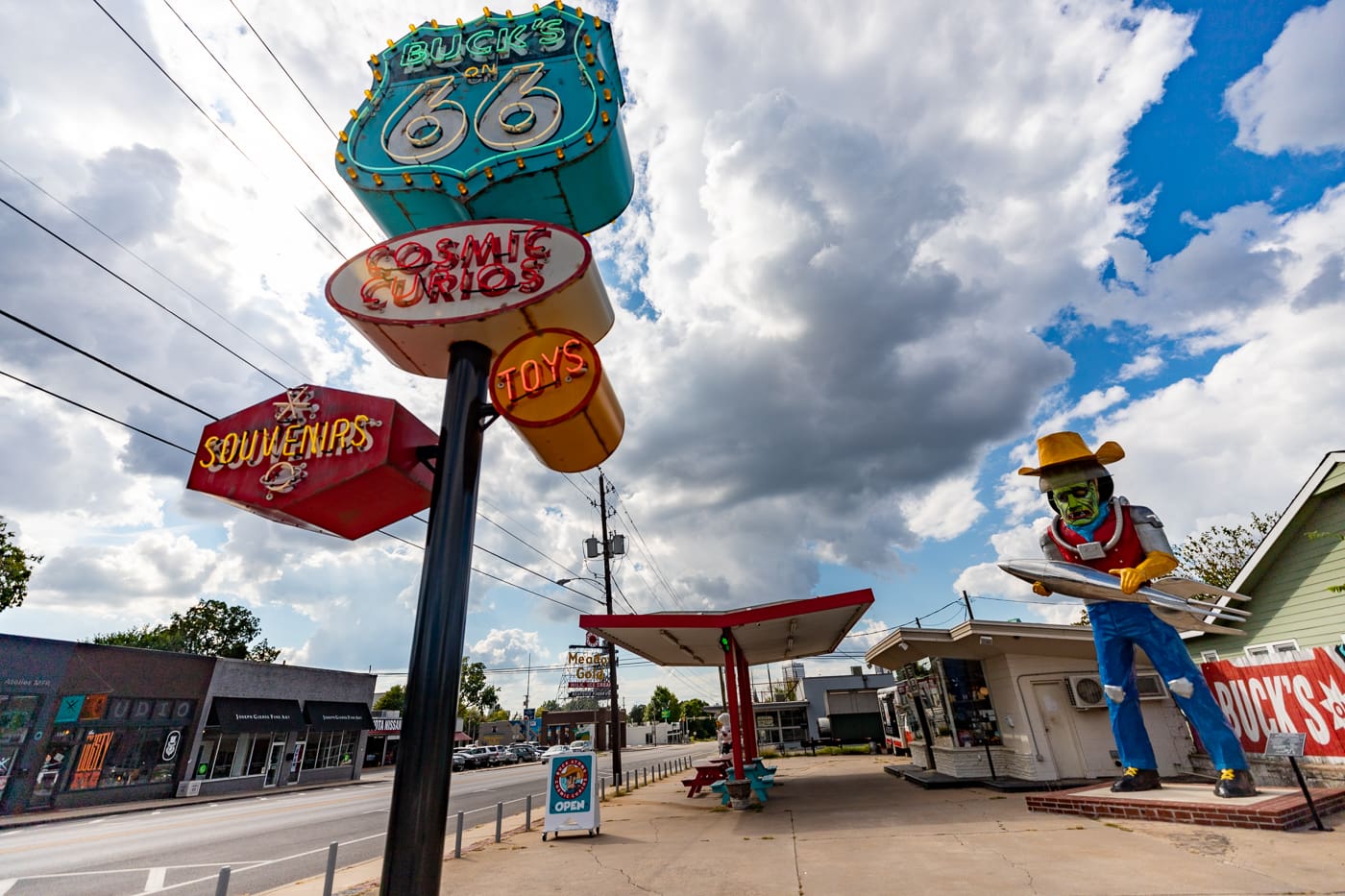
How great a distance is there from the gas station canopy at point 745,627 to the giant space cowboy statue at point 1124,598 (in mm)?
3927

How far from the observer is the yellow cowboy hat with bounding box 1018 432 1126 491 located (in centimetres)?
1071

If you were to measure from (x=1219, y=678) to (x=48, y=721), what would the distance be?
1387 inches

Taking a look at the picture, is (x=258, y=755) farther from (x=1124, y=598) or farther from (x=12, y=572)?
(x=1124, y=598)

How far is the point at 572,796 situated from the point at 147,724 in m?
24.1

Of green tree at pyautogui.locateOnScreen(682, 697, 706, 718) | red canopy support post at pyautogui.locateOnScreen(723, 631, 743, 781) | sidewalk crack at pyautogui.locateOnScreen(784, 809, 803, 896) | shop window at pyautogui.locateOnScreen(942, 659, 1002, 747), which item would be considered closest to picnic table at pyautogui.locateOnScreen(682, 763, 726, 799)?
red canopy support post at pyautogui.locateOnScreen(723, 631, 743, 781)

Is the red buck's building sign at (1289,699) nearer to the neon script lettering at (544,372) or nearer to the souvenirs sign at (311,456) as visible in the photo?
the neon script lettering at (544,372)

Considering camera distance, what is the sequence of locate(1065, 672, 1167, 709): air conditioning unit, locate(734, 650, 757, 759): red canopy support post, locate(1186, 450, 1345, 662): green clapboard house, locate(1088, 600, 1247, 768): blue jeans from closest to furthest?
locate(1088, 600, 1247, 768): blue jeans, locate(1186, 450, 1345, 662): green clapboard house, locate(1065, 672, 1167, 709): air conditioning unit, locate(734, 650, 757, 759): red canopy support post

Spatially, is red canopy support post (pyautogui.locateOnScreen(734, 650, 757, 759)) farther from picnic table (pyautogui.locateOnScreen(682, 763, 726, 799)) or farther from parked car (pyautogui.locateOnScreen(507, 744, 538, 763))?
parked car (pyautogui.locateOnScreen(507, 744, 538, 763))

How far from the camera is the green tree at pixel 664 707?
4761 inches

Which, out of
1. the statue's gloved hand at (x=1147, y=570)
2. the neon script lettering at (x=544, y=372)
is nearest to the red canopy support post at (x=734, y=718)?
the statue's gloved hand at (x=1147, y=570)

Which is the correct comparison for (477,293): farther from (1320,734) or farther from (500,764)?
(500,764)

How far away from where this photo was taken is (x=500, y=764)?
51250 millimetres

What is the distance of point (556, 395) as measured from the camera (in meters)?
5.61

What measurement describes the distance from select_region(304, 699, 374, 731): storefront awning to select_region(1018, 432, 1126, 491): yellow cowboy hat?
117 ft
